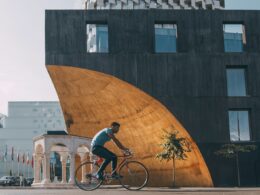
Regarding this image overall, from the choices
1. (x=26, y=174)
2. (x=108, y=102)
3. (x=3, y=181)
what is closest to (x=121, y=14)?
(x=108, y=102)

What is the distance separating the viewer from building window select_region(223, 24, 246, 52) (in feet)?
127

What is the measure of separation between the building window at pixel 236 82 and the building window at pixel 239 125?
1.59m

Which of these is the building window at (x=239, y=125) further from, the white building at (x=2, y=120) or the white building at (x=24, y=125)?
the white building at (x=2, y=120)

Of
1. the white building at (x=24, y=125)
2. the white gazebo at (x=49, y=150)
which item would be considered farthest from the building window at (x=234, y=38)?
the white building at (x=24, y=125)

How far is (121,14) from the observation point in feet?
125

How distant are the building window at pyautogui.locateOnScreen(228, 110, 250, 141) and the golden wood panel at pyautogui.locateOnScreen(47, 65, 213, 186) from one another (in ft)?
11.2

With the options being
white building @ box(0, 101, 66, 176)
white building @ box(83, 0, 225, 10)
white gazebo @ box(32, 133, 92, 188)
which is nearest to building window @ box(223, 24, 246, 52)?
white gazebo @ box(32, 133, 92, 188)

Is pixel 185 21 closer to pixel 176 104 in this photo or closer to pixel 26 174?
pixel 176 104

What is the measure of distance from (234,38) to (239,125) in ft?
25.4

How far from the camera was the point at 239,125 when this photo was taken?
121ft

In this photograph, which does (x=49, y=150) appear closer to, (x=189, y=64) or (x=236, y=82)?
(x=189, y=64)

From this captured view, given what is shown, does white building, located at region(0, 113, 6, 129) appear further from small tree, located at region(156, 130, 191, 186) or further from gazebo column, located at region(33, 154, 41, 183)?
small tree, located at region(156, 130, 191, 186)

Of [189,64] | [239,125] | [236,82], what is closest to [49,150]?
[189,64]

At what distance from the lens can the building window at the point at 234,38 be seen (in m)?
38.8
